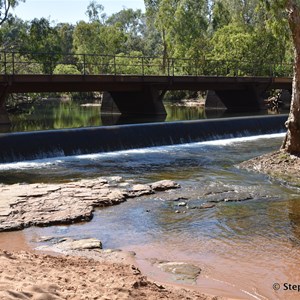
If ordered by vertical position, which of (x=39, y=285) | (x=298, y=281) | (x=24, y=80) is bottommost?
(x=298, y=281)

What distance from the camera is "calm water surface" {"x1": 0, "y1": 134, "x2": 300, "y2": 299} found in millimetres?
8148

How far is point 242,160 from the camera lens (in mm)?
18578

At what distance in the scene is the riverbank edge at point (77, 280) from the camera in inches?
236

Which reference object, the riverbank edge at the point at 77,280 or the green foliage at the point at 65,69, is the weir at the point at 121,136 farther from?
the green foliage at the point at 65,69

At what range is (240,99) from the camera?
4072cm

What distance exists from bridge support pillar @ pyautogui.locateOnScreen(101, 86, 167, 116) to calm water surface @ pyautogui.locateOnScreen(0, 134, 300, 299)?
15.9m

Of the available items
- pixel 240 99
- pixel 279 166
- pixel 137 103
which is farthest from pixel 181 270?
pixel 240 99

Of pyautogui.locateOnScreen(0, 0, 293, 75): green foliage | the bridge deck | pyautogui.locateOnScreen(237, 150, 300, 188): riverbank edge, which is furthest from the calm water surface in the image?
pyautogui.locateOnScreen(0, 0, 293, 75): green foliage

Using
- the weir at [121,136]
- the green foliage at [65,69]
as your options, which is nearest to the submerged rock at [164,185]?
the weir at [121,136]

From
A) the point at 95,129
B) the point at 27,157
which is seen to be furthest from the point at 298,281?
the point at 95,129

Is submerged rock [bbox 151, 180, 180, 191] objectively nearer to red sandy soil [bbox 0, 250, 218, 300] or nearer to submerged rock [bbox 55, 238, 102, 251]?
submerged rock [bbox 55, 238, 102, 251]

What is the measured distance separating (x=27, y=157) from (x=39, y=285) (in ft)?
44.6

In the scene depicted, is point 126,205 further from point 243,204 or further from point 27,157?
point 27,157

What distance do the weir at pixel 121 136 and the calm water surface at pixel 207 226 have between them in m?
1.65
